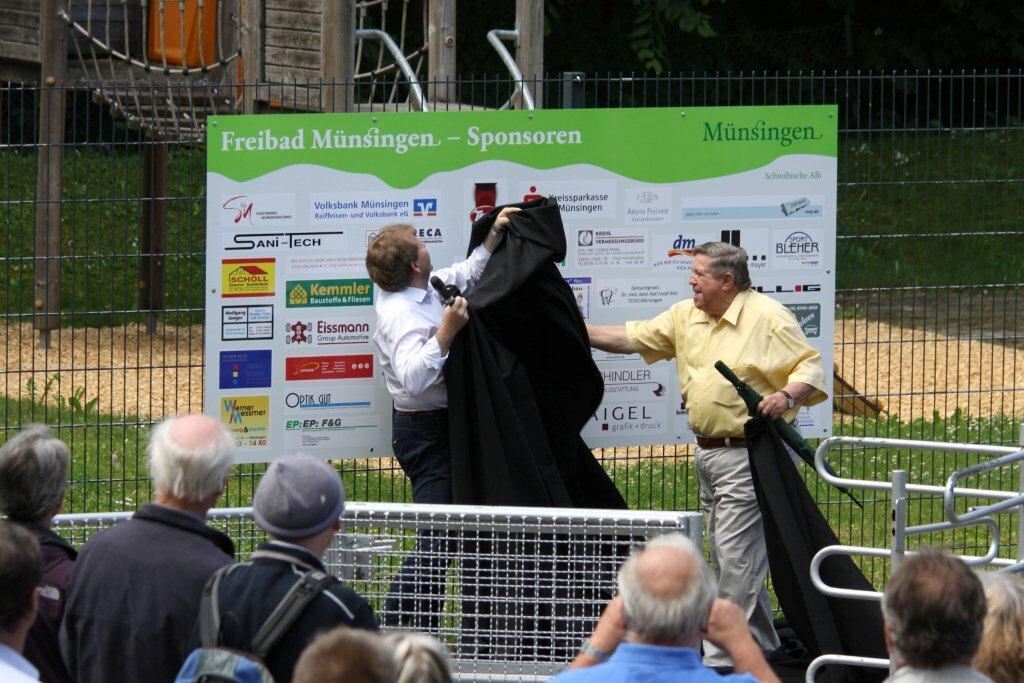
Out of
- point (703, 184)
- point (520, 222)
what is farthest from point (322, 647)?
point (703, 184)

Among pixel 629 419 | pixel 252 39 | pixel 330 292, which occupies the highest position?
pixel 252 39

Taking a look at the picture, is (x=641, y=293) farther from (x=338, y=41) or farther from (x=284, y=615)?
(x=284, y=615)

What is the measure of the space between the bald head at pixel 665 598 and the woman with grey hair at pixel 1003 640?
0.79 m

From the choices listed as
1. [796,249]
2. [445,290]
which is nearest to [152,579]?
[445,290]

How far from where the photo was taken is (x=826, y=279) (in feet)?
25.0

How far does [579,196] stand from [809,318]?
127 cm

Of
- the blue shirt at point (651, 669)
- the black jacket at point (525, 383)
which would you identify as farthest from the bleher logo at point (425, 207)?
the blue shirt at point (651, 669)

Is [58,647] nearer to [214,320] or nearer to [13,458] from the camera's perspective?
[13,458]

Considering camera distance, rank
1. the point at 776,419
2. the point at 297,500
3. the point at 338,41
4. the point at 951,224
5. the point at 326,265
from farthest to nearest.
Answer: the point at 951,224 → the point at 338,41 → the point at 326,265 → the point at 776,419 → the point at 297,500

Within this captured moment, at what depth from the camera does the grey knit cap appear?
374 cm

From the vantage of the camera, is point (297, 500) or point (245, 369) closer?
point (297, 500)

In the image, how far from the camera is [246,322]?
702 centimetres

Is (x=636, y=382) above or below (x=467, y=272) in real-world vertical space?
below

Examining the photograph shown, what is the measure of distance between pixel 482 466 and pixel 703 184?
1.84 meters
